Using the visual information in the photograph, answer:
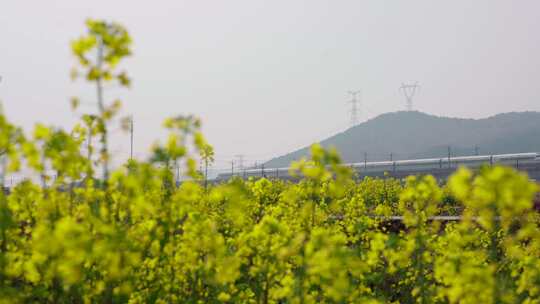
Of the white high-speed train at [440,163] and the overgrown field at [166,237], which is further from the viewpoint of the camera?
the white high-speed train at [440,163]

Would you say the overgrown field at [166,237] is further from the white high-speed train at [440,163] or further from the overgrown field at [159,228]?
the white high-speed train at [440,163]

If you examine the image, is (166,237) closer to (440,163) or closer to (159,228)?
(159,228)

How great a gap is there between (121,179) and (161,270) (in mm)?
1438

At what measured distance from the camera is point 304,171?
4027 mm

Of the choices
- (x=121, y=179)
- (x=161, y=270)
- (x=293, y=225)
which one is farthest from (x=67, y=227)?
(x=293, y=225)

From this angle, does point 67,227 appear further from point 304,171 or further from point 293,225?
point 293,225

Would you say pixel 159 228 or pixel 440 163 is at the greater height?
pixel 440 163

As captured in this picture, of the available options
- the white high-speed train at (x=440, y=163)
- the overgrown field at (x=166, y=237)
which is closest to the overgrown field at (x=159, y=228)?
the overgrown field at (x=166, y=237)

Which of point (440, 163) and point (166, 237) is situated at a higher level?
point (440, 163)

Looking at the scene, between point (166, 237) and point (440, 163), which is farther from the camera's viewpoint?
point (440, 163)

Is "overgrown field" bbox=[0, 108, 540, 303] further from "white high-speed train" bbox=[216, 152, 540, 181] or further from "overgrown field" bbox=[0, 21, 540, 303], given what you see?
"white high-speed train" bbox=[216, 152, 540, 181]

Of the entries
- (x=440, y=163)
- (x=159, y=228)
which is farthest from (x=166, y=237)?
(x=440, y=163)

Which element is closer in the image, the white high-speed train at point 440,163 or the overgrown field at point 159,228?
the overgrown field at point 159,228

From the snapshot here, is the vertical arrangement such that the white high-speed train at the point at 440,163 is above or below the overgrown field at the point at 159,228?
above
